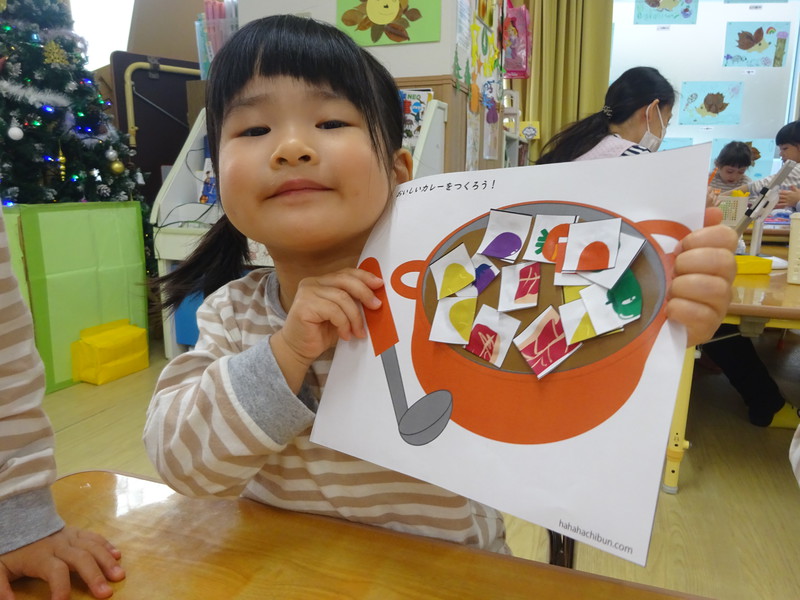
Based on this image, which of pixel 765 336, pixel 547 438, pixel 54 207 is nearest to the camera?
pixel 547 438

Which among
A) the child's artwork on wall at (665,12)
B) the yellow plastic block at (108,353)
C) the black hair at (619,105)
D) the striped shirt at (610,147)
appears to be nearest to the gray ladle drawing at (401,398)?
the striped shirt at (610,147)

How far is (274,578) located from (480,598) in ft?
0.48

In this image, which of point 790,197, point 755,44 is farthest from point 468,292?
point 755,44

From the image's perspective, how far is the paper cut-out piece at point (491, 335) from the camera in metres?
0.41

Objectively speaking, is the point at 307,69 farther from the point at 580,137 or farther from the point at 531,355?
the point at 580,137

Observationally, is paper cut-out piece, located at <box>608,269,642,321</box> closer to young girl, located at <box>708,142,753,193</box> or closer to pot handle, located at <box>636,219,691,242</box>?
pot handle, located at <box>636,219,691,242</box>

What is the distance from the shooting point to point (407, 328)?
17.9 inches

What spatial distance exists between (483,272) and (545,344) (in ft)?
0.24

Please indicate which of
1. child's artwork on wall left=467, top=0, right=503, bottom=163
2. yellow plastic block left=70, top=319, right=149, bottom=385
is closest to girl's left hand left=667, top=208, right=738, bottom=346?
child's artwork on wall left=467, top=0, right=503, bottom=163

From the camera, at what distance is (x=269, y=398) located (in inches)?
18.1

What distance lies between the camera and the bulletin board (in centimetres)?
405

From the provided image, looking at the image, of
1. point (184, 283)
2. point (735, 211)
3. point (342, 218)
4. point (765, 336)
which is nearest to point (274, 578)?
point (342, 218)

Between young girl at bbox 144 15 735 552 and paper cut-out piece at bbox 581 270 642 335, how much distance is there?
7.0 inches

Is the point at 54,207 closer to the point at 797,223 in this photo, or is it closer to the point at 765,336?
the point at 797,223
